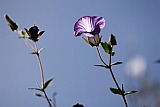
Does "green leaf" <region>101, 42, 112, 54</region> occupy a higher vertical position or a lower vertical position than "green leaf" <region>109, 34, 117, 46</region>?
lower

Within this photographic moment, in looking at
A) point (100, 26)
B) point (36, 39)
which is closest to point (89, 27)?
point (100, 26)

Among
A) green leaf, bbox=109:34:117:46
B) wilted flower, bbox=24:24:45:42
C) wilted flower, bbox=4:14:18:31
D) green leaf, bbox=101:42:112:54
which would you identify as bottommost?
green leaf, bbox=101:42:112:54

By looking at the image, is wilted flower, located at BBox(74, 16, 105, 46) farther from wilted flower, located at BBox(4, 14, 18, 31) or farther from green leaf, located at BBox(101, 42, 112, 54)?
wilted flower, located at BBox(4, 14, 18, 31)

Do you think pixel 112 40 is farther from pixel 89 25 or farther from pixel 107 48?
pixel 89 25

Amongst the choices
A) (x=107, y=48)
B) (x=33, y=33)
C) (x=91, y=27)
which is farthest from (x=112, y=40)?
(x=33, y=33)

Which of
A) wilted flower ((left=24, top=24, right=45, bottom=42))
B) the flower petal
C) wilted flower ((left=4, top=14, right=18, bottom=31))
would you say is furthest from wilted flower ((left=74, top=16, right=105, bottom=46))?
wilted flower ((left=4, top=14, right=18, bottom=31))

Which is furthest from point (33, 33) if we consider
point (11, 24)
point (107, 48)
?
point (107, 48)

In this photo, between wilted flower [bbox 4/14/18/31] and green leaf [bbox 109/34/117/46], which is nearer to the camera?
green leaf [bbox 109/34/117/46]

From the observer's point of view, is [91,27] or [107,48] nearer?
[107,48]
